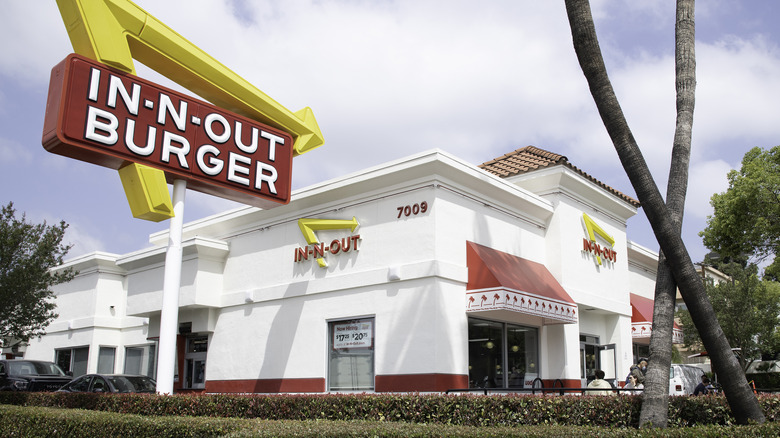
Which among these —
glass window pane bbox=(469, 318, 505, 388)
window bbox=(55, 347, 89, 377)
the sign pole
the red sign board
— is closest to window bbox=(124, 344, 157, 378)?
window bbox=(55, 347, 89, 377)

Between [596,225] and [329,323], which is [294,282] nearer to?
[329,323]

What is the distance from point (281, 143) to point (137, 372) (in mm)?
14456

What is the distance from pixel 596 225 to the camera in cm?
2000

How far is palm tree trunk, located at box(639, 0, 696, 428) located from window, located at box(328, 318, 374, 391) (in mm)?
8571

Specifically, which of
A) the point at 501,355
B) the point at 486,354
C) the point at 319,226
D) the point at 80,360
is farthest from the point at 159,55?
the point at 80,360

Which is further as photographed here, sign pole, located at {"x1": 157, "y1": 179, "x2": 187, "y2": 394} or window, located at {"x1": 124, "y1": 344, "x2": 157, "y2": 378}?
window, located at {"x1": 124, "y1": 344, "x2": 157, "y2": 378}

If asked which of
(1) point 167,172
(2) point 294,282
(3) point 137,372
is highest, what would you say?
(1) point 167,172

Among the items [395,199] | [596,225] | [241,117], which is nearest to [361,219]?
[395,199]

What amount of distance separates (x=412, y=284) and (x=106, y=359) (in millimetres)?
15592

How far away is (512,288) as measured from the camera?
49.9 ft

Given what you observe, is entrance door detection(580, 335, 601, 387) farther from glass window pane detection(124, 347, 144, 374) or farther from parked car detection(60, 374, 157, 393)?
glass window pane detection(124, 347, 144, 374)

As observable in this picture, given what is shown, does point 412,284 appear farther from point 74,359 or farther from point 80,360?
point 74,359

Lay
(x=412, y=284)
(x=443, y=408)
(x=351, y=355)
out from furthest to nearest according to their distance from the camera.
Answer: (x=351, y=355) < (x=412, y=284) < (x=443, y=408)

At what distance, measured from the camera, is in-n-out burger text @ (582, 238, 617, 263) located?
64.0ft
